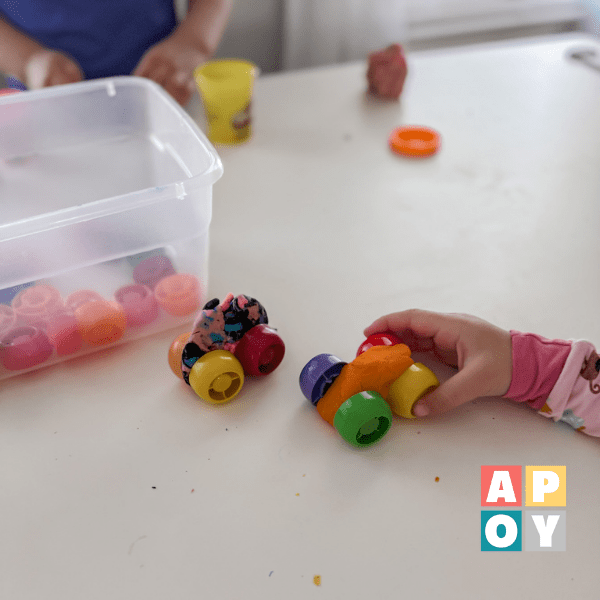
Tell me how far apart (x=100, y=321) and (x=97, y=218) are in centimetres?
10

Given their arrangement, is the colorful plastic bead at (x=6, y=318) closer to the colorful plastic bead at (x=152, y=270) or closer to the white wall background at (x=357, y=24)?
the colorful plastic bead at (x=152, y=270)

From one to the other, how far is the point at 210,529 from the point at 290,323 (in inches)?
8.6

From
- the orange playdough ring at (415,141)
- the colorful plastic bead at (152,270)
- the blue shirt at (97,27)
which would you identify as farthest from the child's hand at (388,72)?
the colorful plastic bead at (152,270)

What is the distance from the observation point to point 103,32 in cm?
93

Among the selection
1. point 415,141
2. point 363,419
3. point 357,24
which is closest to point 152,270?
point 363,419

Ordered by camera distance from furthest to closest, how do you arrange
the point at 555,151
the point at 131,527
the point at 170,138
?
1. the point at 555,151
2. the point at 170,138
3. the point at 131,527

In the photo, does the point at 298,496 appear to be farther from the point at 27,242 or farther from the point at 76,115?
the point at 76,115

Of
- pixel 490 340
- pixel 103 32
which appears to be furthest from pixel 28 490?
pixel 103 32

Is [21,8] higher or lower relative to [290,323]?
higher

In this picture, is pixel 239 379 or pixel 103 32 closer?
pixel 239 379

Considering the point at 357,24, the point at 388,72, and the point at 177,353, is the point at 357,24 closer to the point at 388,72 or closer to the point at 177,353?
the point at 388,72

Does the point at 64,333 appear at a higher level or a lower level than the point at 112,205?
lower

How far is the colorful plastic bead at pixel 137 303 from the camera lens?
0.54 metres

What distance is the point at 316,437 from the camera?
0.47 meters
